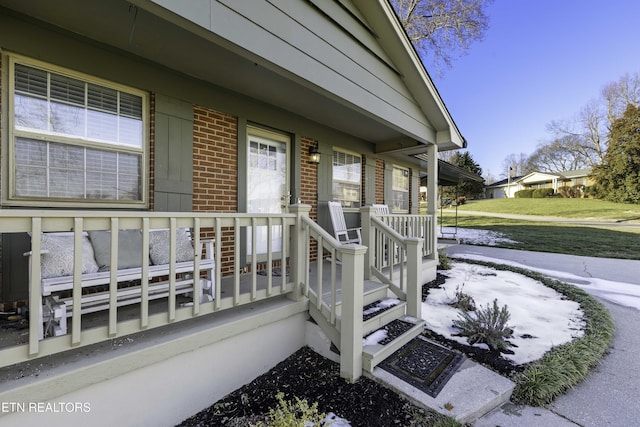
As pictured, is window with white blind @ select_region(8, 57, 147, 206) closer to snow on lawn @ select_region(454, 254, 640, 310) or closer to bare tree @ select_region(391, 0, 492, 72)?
snow on lawn @ select_region(454, 254, 640, 310)

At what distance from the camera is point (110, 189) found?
2.78 m

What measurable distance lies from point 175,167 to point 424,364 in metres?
3.16

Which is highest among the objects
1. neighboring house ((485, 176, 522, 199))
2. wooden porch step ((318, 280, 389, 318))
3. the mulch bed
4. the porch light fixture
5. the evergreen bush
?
neighboring house ((485, 176, 522, 199))

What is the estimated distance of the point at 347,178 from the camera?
5.57 meters

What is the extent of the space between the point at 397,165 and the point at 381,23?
378cm

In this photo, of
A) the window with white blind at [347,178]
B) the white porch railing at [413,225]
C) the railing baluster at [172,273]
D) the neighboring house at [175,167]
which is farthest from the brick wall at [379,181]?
the railing baluster at [172,273]

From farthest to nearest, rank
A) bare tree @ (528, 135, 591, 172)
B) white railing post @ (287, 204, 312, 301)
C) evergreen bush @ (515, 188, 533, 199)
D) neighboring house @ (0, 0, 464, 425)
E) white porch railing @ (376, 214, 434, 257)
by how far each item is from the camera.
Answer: bare tree @ (528, 135, 591, 172)
evergreen bush @ (515, 188, 533, 199)
white porch railing @ (376, 214, 434, 257)
white railing post @ (287, 204, 312, 301)
neighboring house @ (0, 0, 464, 425)

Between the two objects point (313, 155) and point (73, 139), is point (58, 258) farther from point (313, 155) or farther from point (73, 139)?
point (313, 155)

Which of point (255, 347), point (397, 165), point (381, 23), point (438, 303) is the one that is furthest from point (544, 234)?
point (255, 347)

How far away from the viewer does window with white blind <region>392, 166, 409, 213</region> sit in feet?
23.1

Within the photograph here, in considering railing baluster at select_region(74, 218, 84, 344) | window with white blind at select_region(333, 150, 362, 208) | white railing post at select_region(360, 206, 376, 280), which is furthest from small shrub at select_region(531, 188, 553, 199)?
railing baluster at select_region(74, 218, 84, 344)

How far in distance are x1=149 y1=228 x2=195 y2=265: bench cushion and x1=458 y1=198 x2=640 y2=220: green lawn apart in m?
25.8

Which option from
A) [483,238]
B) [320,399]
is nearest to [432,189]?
[320,399]

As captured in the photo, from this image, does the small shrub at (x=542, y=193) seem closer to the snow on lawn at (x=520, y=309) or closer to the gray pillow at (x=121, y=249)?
the snow on lawn at (x=520, y=309)
